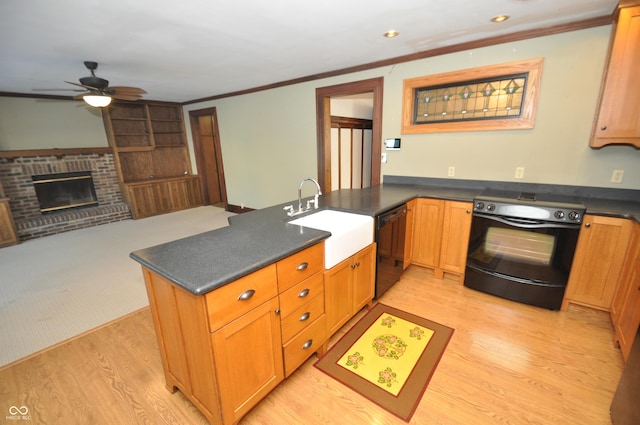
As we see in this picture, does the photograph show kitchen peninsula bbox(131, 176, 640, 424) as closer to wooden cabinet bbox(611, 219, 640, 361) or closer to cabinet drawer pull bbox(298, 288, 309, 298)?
cabinet drawer pull bbox(298, 288, 309, 298)

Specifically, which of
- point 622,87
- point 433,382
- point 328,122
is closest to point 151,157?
point 328,122

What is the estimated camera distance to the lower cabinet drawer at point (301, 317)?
1578 millimetres

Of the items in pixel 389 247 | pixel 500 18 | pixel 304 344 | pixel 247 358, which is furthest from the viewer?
pixel 389 247

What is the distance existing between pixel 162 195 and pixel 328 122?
4288 mm

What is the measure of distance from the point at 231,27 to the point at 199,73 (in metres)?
1.72

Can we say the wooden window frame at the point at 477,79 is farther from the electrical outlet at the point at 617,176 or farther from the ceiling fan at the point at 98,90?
the ceiling fan at the point at 98,90

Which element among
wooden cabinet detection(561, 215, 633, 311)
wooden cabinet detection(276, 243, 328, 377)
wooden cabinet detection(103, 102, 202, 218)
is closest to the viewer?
wooden cabinet detection(276, 243, 328, 377)

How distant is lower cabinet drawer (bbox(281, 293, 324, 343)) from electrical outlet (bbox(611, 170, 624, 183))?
2803 millimetres

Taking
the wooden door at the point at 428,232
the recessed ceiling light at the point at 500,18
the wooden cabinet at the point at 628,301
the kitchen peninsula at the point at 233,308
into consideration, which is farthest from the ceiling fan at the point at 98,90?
the wooden cabinet at the point at 628,301

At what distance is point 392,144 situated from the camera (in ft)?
11.4

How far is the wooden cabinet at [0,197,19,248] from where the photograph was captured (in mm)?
4184

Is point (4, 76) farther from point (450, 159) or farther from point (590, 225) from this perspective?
point (590, 225)

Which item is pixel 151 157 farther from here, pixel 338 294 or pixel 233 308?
pixel 233 308

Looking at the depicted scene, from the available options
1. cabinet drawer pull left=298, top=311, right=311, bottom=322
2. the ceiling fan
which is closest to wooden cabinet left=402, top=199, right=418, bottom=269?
cabinet drawer pull left=298, top=311, right=311, bottom=322
